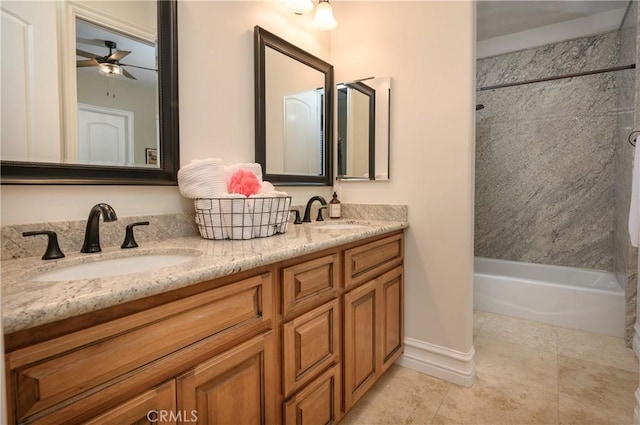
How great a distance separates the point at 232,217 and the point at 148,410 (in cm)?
67

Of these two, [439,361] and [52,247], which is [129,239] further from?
[439,361]

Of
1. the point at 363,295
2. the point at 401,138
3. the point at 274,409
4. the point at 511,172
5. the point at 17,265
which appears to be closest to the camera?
the point at 17,265

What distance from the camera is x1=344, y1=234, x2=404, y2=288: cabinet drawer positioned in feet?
4.54

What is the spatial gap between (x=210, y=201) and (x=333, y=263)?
54cm

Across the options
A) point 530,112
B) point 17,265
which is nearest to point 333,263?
point 17,265

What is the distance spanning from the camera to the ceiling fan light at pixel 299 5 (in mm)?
1676

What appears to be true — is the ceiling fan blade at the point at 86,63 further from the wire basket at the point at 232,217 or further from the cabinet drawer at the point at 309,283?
the cabinet drawer at the point at 309,283

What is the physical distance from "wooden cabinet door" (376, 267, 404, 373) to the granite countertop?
0.54 meters

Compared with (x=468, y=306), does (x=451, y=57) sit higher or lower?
higher

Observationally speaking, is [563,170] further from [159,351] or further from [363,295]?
[159,351]

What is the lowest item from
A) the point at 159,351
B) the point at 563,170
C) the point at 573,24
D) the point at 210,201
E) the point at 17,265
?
the point at 159,351

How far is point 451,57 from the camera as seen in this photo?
1.73 m

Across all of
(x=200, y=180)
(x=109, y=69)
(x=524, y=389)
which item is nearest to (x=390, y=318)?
(x=524, y=389)

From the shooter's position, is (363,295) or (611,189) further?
(611,189)
